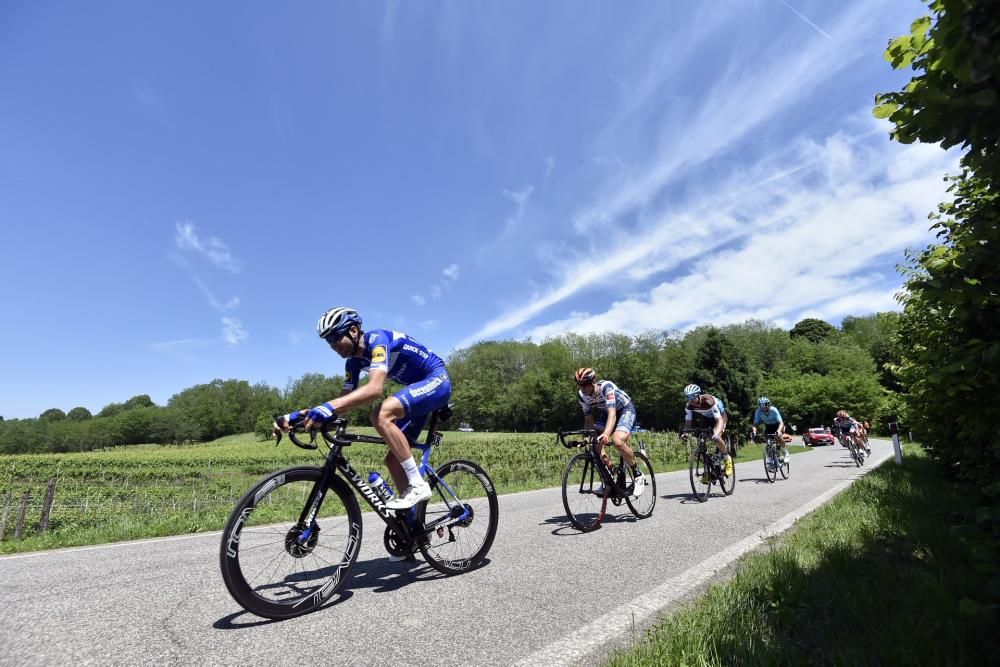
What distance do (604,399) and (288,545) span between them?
4.37 metres

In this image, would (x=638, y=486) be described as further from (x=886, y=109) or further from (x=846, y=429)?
(x=846, y=429)

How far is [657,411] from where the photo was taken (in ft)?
221

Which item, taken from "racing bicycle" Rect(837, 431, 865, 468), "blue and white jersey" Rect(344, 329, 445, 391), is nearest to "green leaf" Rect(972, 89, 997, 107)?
"blue and white jersey" Rect(344, 329, 445, 391)

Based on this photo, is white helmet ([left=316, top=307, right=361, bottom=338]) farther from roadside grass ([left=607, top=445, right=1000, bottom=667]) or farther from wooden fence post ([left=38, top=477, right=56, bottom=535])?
wooden fence post ([left=38, top=477, right=56, bottom=535])

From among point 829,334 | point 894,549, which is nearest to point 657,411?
point 829,334

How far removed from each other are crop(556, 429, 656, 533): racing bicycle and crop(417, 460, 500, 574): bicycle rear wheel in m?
1.66

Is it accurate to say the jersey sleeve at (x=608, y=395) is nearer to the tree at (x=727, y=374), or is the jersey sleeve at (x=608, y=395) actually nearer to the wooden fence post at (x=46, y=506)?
the wooden fence post at (x=46, y=506)

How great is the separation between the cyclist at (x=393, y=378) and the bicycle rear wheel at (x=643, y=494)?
341 centimetres

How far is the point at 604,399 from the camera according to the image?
6496 mm

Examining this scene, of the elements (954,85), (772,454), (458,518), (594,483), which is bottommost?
(772,454)

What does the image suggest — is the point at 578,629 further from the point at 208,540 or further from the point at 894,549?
the point at 208,540

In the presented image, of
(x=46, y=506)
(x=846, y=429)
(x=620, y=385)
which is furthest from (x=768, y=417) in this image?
(x=620, y=385)

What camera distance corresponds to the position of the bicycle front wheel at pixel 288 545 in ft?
9.68

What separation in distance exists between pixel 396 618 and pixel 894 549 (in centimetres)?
401
